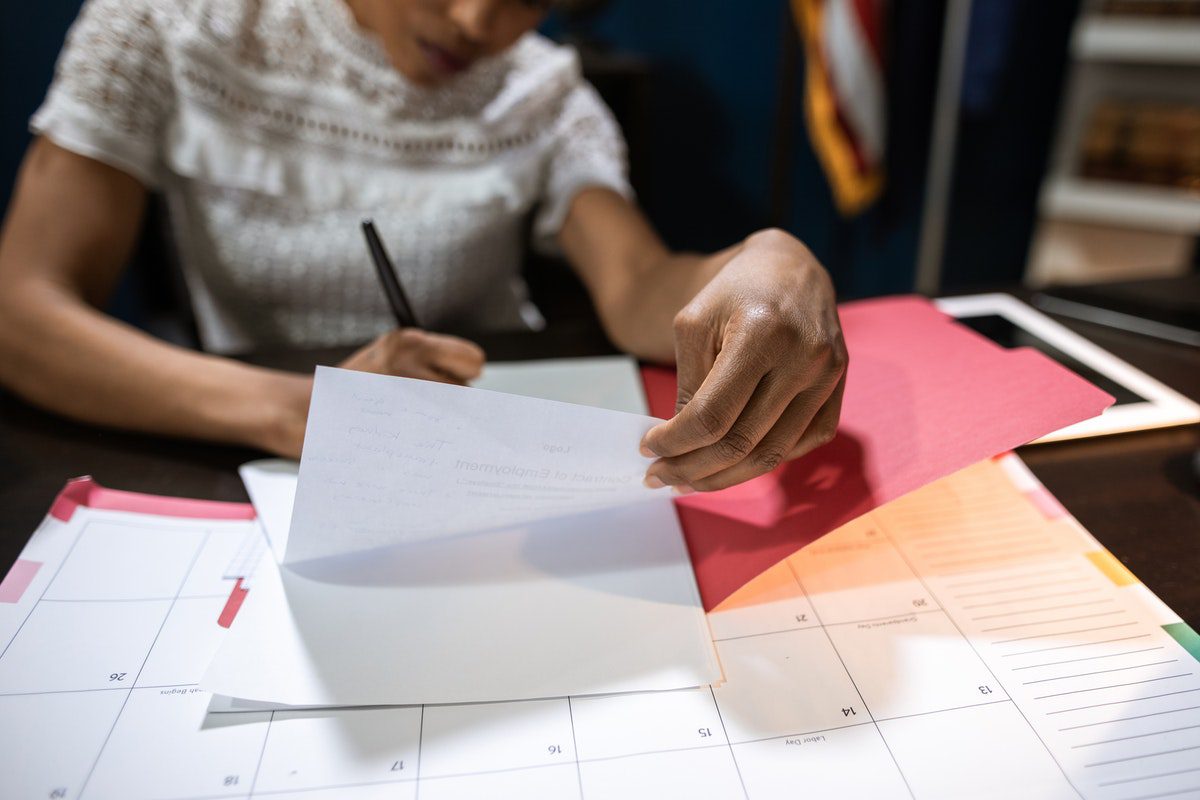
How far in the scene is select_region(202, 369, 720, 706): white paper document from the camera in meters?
0.36

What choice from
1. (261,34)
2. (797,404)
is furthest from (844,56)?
(797,404)

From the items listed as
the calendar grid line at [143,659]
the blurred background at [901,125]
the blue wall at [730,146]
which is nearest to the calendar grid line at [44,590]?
the calendar grid line at [143,659]

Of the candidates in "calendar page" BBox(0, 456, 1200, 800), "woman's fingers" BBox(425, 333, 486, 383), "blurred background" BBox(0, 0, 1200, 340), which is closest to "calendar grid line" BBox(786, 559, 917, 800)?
"calendar page" BBox(0, 456, 1200, 800)

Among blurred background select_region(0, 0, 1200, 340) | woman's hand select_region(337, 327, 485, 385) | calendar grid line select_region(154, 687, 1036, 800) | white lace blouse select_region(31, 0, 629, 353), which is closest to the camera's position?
calendar grid line select_region(154, 687, 1036, 800)

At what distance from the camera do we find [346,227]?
2.56 ft

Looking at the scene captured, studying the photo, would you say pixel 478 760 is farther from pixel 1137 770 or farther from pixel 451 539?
pixel 1137 770

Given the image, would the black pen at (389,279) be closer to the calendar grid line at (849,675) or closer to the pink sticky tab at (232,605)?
the pink sticky tab at (232,605)

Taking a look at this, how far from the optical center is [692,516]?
47cm

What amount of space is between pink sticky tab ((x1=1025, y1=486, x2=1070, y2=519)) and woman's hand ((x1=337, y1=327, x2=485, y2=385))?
389mm

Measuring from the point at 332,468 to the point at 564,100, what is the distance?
0.65 m

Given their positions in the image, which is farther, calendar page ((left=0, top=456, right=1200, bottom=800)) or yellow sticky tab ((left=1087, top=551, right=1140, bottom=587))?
yellow sticky tab ((left=1087, top=551, right=1140, bottom=587))

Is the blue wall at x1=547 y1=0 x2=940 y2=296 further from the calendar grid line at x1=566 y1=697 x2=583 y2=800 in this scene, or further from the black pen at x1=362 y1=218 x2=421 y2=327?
the calendar grid line at x1=566 y1=697 x2=583 y2=800

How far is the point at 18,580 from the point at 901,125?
7.03 ft

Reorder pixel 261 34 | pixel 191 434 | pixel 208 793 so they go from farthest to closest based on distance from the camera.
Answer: pixel 261 34
pixel 191 434
pixel 208 793
